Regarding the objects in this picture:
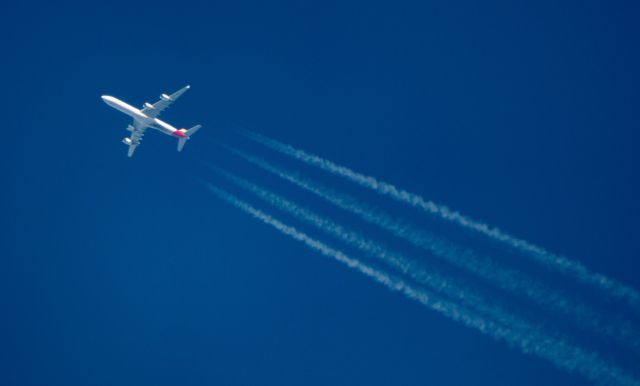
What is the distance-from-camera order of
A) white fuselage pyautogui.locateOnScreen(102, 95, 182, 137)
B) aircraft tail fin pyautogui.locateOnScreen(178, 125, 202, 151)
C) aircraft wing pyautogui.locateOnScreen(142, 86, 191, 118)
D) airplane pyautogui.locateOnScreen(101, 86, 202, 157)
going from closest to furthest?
aircraft tail fin pyautogui.locateOnScreen(178, 125, 202, 151)
aircraft wing pyautogui.locateOnScreen(142, 86, 191, 118)
airplane pyautogui.locateOnScreen(101, 86, 202, 157)
white fuselage pyautogui.locateOnScreen(102, 95, 182, 137)

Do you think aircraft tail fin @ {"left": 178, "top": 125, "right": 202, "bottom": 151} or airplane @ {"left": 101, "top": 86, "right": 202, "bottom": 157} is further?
airplane @ {"left": 101, "top": 86, "right": 202, "bottom": 157}

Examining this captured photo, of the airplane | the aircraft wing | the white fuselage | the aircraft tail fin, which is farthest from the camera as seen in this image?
the white fuselage

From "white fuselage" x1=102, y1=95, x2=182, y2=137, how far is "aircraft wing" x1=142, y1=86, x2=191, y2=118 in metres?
0.40

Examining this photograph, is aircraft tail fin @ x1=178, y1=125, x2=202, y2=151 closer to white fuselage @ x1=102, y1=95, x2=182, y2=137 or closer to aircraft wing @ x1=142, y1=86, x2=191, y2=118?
white fuselage @ x1=102, y1=95, x2=182, y2=137

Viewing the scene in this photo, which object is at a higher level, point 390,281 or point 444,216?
point 444,216

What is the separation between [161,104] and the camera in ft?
143

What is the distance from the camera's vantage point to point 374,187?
126 feet

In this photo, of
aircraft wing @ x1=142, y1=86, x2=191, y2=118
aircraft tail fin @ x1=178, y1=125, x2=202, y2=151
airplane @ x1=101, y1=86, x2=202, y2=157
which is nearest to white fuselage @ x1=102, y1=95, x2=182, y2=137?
airplane @ x1=101, y1=86, x2=202, y2=157

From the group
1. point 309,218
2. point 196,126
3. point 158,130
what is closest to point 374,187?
point 309,218

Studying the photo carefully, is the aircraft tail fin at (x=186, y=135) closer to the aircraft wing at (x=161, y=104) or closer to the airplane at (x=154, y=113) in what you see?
the airplane at (x=154, y=113)

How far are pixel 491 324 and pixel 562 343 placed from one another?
4111 millimetres

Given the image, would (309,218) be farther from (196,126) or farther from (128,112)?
(128,112)

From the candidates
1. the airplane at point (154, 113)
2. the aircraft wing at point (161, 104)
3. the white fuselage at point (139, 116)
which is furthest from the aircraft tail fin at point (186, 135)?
the aircraft wing at point (161, 104)

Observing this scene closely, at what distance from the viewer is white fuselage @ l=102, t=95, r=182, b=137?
4366cm
